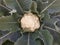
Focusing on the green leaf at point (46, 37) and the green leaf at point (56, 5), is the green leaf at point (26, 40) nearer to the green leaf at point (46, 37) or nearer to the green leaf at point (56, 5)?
the green leaf at point (46, 37)

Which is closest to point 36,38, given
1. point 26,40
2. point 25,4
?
point 26,40

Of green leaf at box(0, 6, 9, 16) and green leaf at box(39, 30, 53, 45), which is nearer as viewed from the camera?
green leaf at box(39, 30, 53, 45)

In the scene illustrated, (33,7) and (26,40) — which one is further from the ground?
(33,7)

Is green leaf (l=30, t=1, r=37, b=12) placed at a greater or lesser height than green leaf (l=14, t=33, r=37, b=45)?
greater

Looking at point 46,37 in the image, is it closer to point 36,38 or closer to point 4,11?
point 36,38

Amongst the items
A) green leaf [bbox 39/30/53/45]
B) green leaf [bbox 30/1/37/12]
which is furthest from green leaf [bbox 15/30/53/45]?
green leaf [bbox 30/1/37/12]

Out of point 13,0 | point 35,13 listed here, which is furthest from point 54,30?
point 13,0

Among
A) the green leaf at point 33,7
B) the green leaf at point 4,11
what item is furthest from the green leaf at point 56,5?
the green leaf at point 4,11

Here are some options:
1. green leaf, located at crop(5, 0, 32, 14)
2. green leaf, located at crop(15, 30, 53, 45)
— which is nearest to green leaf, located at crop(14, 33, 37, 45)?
green leaf, located at crop(15, 30, 53, 45)

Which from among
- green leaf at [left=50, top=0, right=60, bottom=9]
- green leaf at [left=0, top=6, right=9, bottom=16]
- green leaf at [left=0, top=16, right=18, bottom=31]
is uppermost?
green leaf at [left=50, top=0, right=60, bottom=9]

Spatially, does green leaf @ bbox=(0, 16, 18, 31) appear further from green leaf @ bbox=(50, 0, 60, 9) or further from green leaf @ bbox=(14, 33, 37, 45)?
green leaf @ bbox=(50, 0, 60, 9)
